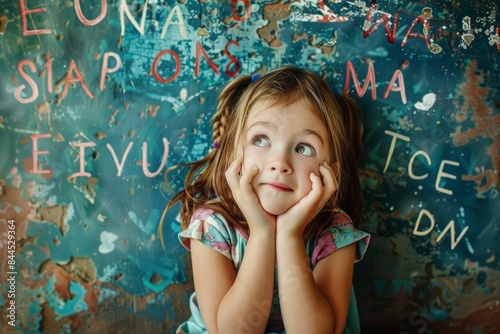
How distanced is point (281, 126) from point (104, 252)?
0.78m

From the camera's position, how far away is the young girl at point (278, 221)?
1210 millimetres

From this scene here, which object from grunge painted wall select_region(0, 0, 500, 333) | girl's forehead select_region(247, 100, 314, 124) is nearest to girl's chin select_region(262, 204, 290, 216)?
girl's forehead select_region(247, 100, 314, 124)

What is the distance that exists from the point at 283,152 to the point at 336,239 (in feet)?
1.04

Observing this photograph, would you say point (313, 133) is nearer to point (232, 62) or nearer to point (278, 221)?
point (278, 221)

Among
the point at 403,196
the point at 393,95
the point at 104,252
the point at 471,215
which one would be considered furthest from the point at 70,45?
the point at 471,215

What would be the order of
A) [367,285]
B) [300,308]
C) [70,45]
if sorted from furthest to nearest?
[367,285]
[70,45]
[300,308]

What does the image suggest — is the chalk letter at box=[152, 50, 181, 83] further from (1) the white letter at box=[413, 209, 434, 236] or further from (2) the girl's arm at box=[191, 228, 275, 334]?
(1) the white letter at box=[413, 209, 434, 236]

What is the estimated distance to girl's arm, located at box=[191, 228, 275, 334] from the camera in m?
1.20

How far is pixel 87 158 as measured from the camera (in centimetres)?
157

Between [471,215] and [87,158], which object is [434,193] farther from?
[87,158]

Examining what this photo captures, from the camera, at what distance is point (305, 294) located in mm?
1197

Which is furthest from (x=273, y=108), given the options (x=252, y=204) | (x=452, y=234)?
(x=452, y=234)

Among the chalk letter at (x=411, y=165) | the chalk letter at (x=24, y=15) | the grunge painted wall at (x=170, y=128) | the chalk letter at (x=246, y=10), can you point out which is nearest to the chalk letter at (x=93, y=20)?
the grunge painted wall at (x=170, y=128)

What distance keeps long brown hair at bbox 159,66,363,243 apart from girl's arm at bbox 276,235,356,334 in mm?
181
